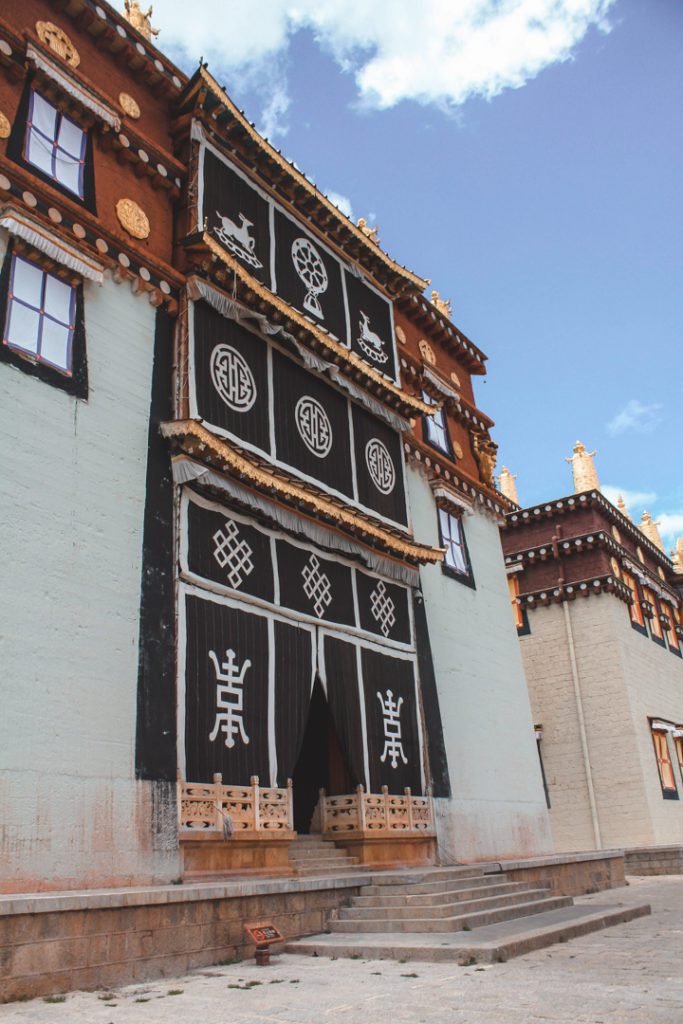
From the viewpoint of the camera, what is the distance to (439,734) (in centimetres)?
1488

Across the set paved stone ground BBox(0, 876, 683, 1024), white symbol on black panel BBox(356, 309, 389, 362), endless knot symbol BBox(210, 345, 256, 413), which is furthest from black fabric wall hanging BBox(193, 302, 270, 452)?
paved stone ground BBox(0, 876, 683, 1024)

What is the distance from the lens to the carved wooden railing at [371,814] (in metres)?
12.5

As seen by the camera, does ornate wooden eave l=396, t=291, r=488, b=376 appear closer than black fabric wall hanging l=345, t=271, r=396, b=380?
No

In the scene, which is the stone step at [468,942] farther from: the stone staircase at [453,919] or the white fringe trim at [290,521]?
the white fringe trim at [290,521]

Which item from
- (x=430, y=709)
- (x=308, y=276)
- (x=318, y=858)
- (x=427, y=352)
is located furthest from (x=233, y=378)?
(x=427, y=352)

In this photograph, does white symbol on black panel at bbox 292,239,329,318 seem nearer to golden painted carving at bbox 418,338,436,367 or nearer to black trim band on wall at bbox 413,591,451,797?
golden painted carving at bbox 418,338,436,367

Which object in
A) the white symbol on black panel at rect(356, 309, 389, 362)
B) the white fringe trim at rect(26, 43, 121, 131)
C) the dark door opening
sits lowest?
the dark door opening

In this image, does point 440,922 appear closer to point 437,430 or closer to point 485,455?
point 437,430

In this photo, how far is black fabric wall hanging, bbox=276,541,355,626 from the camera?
12359 mm

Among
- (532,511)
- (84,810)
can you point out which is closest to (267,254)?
(84,810)

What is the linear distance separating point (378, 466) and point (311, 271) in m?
3.81

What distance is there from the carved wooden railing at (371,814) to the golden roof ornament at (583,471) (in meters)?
17.4

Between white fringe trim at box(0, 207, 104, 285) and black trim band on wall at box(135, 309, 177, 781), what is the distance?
4.76 feet

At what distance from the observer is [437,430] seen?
1933 cm
